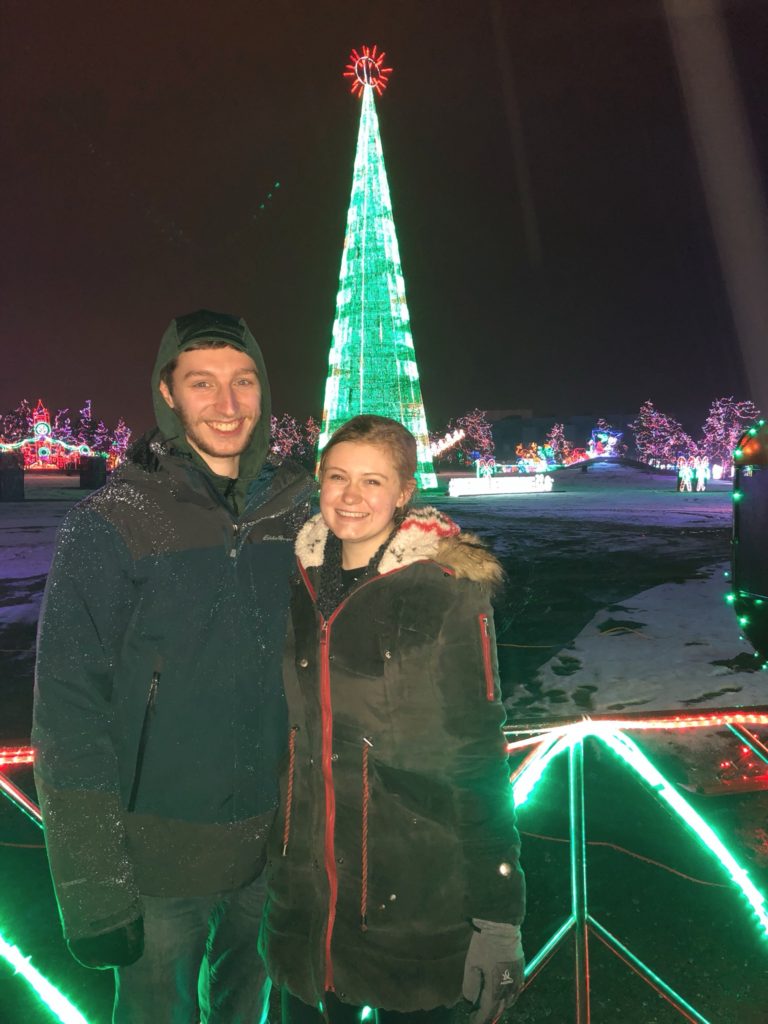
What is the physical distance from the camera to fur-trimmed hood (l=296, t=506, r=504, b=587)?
172cm

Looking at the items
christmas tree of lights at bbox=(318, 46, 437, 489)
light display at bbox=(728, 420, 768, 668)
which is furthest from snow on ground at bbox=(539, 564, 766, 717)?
christmas tree of lights at bbox=(318, 46, 437, 489)

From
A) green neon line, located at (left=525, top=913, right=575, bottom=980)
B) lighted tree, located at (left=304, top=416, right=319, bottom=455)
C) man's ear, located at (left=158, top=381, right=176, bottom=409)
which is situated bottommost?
green neon line, located at (left=525, top=913, right=575, bottom=980)

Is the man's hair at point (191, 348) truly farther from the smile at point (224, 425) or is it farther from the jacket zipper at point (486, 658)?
the jacket zipper at point (486, 658)

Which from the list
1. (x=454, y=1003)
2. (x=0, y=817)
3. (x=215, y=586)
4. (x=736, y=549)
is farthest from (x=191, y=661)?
(x=736, y=549)

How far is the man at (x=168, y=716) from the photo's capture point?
157 centimetres

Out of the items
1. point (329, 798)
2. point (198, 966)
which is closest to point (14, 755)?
point (198, 966)

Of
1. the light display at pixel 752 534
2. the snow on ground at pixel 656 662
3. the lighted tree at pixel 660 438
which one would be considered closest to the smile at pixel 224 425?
the snow on ground at pixel 656 662

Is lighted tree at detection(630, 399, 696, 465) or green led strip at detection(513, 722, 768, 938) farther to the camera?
lighted tree at detection(630, 399, 696, 465)

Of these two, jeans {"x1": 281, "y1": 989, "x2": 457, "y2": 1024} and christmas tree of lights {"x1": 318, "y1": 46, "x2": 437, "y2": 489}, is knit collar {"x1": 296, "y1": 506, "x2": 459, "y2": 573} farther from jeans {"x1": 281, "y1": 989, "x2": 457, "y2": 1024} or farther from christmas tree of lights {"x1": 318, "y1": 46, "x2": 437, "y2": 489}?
christmas tree of lights {"x1": 318, "y1": 46, "x2": 437, "y2": 489}

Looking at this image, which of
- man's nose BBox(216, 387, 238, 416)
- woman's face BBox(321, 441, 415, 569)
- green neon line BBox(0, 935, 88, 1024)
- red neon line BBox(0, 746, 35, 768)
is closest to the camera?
woman's face BBox(321, 441, 415, 569)

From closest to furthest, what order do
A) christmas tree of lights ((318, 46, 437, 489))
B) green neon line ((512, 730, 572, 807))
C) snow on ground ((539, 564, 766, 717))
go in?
green neon line ((512, 730, 572, 807))
snow on ground ((539, 564, 766, 717))
christmas tree of lights ((318, 46, 437, 489))

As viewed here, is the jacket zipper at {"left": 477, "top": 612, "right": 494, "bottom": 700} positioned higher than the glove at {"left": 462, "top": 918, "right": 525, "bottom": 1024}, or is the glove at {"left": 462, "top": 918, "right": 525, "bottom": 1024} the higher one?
the jacket zipper at {"left": 477, "top": 612, "right": 494, "bottom": 700}

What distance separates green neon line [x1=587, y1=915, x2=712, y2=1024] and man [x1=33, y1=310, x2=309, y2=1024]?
1615 mm

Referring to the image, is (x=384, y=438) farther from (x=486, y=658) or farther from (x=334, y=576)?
(x=486, y=658)
